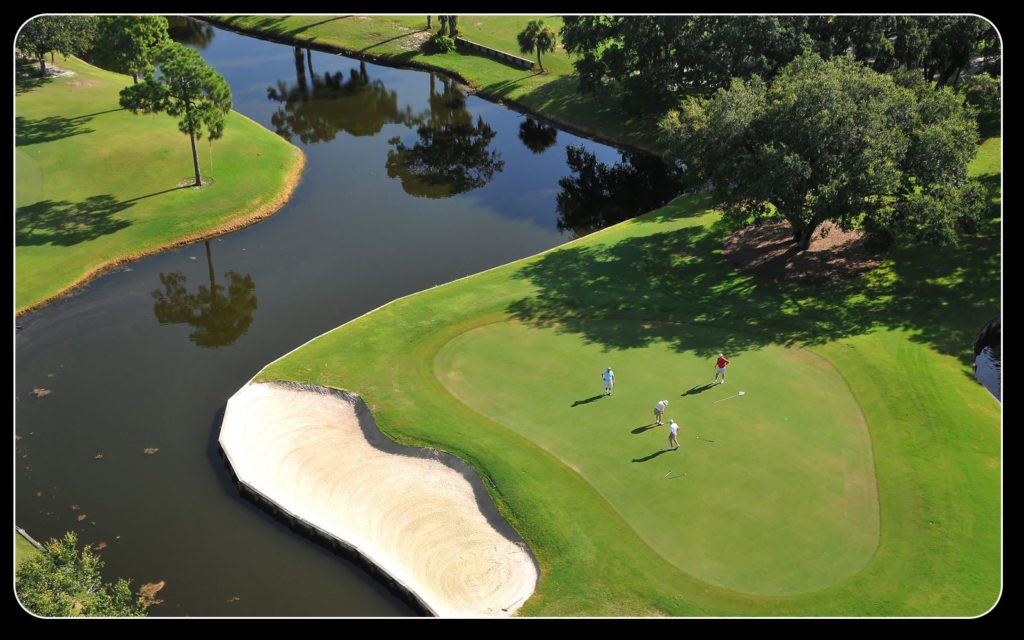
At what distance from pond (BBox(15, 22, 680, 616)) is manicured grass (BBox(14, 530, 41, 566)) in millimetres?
985

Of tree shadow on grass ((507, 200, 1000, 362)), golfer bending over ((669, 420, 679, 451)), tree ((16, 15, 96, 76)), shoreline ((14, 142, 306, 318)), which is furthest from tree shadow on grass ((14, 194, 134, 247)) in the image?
golfer bending over ((669, 420, 679, 451))

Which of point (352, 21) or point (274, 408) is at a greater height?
point (352, 21)

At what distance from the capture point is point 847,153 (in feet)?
184

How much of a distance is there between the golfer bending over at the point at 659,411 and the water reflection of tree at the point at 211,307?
1140 inches

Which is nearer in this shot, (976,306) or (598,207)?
(976,306)

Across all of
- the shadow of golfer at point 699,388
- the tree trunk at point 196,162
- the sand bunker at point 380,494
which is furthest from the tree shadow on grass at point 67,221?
the shadow of golfer at point 699,388

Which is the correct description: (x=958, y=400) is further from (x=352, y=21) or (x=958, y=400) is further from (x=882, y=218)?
(x=352, y=21)

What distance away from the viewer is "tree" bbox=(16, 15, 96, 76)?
96062mm

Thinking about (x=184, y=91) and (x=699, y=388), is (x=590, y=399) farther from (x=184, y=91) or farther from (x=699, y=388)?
(x=184, y=91)

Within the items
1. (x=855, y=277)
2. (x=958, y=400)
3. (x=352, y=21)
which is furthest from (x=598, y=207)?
(x=352, y=21)

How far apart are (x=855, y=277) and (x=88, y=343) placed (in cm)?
5055

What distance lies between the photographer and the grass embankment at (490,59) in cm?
9738

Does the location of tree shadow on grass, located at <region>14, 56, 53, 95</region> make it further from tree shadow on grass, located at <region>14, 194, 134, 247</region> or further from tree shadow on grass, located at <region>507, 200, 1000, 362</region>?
tree shadow on grass, located at <region>507, 200, 1000, 362</region>

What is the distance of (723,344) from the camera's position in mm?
53438
